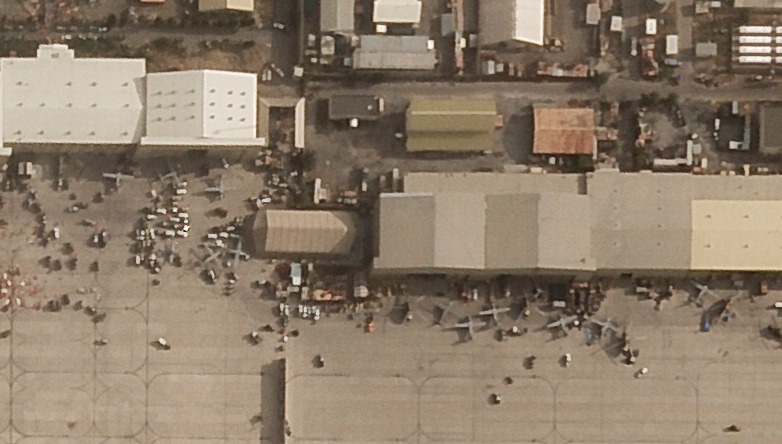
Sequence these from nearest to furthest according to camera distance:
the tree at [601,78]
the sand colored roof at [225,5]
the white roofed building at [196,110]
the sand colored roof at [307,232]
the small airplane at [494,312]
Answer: the white roofed building at [196,110] < the sand colored roof at [225,5] < the sand colored roof at [307,232] < the tree at [601,78] < the small airplane at [494,312]

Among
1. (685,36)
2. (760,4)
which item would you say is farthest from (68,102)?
(760,4)

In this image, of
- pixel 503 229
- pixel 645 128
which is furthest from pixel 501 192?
pixel 645 128

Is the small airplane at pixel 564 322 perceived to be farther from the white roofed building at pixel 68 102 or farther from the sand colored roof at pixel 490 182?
the white roofed building at pixel 68 102

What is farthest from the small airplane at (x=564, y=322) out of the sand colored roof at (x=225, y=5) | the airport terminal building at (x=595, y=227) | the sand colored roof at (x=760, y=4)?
the sand colored roof at (x=225, y=5)

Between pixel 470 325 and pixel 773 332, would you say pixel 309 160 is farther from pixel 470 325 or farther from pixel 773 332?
pixel 773 332

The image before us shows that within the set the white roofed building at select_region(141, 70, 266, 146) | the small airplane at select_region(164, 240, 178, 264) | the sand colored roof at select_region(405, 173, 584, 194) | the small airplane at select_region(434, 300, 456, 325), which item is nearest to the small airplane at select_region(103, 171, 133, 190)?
the white roofed building at select_region(141, 70, 266, 146)

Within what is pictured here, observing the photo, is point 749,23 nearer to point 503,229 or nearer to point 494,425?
point 503,229

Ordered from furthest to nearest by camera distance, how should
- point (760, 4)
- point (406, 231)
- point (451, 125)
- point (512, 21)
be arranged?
point (760, 4) → point (451, 125) → point (512, 21) → point (406, 231)
